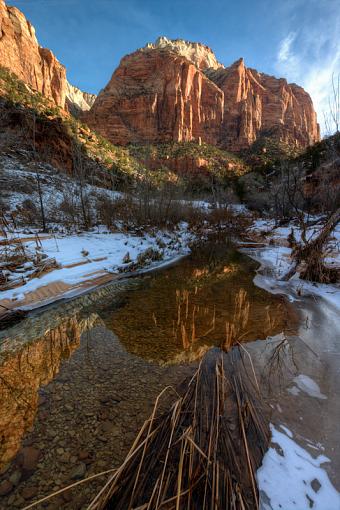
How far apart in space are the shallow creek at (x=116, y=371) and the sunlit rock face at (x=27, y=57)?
50265 millimetres

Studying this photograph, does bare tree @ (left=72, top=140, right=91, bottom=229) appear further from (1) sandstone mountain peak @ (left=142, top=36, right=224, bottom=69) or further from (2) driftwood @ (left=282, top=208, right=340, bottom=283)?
(1) sandstone mountain peak @ (left=142, top=36, right=224, bottom=69)

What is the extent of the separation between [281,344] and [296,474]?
1930 millimetres

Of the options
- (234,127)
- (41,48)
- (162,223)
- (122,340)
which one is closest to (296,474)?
(122,340)

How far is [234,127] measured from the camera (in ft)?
258

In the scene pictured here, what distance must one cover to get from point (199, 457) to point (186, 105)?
85.3 metres

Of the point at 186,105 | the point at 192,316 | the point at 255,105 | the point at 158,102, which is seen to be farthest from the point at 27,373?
the point at 255,105

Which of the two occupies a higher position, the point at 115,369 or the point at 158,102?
the point at 158,102

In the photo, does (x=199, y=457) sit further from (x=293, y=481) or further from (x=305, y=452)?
(x=305, y=452)

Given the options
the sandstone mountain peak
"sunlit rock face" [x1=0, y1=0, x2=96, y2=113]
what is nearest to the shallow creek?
"sunlit rock face" [x1=0, y1=0, x2=96, y2=113]

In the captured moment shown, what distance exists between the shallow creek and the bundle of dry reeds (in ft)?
1.11

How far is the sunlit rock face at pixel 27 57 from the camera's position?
4399cm

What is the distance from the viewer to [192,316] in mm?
4633

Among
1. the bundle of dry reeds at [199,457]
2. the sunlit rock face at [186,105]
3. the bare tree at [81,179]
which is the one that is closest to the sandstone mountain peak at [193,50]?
the sunlit rock face at [186,105]

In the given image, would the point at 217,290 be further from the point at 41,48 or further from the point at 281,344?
the point at 41,48
